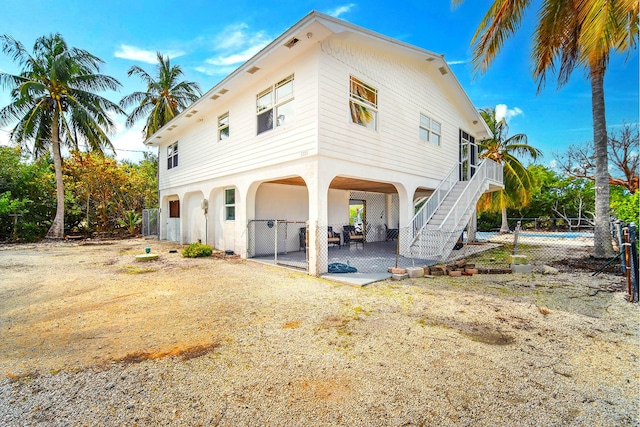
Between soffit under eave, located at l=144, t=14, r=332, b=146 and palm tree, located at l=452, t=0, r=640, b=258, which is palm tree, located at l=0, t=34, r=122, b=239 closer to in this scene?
soffit under eave, located at l=144, t=14, r=332, b=146

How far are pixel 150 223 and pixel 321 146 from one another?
1519 centimetres

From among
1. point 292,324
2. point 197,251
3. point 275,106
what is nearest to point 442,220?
point 275,106

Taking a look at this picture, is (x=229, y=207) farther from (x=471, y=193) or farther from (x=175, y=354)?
(x=471, y=193)

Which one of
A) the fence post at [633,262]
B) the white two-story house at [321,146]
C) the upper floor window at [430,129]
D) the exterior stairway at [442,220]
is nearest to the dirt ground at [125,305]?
the fence post at [633,262]

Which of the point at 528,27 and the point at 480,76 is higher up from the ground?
the point at 528,27

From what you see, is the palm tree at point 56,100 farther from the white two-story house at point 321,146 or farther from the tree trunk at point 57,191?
the white two-story house at point 321,146

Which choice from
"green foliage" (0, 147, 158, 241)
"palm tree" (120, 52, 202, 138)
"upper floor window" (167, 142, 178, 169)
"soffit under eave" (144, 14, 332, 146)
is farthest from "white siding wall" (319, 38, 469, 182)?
"green foliage" (0, 147, 158, 241)

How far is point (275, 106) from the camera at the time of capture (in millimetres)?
8312

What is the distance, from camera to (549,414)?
217 cm

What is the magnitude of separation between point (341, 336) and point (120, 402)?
88.9 inches

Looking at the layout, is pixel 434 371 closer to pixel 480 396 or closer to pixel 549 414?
pixel 480 396

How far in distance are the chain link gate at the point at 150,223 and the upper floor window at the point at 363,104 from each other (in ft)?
48.5

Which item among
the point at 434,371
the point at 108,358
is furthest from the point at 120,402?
the point at 434,371

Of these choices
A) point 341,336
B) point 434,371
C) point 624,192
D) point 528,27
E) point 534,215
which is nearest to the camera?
point 434,371
